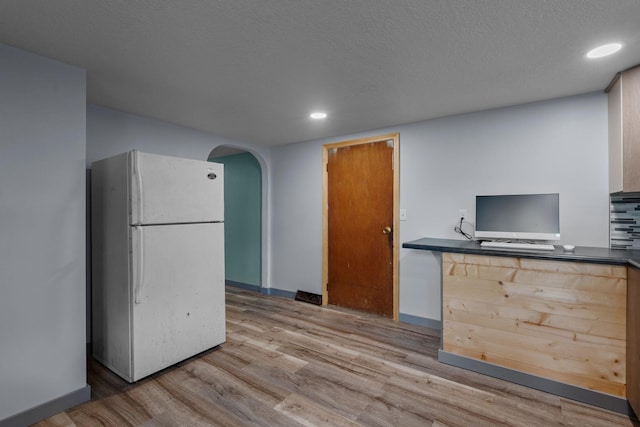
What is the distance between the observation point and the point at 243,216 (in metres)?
4.75

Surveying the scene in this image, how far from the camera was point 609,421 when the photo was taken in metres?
1.74

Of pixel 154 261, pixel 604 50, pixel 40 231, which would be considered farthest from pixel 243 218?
pixel 604 50

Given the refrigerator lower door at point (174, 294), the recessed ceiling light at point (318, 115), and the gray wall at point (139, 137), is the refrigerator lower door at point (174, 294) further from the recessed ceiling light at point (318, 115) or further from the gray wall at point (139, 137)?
the recessed ceiling light at point (318, 115)

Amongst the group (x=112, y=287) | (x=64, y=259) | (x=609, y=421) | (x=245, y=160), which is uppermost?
(x=245, y=160)

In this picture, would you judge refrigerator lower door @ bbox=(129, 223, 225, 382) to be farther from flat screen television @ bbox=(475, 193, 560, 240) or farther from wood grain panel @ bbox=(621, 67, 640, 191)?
wood grain panel @ bbox=(621, 67, 640, 191)

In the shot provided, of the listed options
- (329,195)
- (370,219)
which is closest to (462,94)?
(370,219)

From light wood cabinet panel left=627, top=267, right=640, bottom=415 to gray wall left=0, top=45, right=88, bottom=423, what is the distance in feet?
11.0

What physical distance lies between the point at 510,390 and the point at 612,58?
2.25 m

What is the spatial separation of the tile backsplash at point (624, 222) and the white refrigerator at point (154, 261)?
10.5ft

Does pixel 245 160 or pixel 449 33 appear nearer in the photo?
pixel 449 33

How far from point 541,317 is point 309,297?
8.45 feet

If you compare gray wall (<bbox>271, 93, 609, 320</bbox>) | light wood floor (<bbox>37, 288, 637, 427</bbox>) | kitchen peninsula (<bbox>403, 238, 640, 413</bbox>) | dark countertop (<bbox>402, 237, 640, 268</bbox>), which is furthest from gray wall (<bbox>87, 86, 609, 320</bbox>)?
light wood floor (<bbox>37, 288, 637, 427</bbox>)

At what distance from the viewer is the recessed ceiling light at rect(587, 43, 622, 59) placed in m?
1.67

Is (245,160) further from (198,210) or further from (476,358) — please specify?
(476,358)
